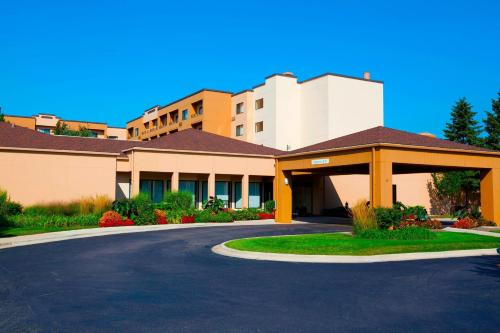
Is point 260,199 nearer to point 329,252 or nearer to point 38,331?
point 329,252

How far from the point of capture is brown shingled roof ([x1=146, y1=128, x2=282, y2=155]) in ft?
121

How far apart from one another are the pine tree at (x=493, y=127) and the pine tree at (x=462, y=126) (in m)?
0.91

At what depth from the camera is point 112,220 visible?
27.3 metres

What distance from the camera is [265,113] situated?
55031 millimetres

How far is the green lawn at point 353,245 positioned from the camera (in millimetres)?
16703

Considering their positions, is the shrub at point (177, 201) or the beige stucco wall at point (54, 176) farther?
the shrub at point (177, 201)

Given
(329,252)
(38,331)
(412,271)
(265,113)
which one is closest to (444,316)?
(412,271)

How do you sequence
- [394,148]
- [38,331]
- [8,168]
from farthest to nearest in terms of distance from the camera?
1. [8,168]
2. [394,148]
3. [38,331]

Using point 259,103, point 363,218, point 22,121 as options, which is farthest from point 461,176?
point 22,121

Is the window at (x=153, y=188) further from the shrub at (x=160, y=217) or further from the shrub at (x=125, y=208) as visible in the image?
the shrub at (x=125, y=208)

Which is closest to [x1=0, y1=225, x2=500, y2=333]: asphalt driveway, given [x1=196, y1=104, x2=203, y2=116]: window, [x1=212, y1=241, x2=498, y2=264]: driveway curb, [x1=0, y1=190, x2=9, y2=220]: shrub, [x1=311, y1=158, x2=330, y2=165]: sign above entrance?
[x1=212, y1=241, x2=498, y2=264]: driveway curb

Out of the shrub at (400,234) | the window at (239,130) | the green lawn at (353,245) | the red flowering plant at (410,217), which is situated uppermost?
the window at (239,130)

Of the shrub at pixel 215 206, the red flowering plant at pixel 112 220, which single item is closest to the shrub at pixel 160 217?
the red flowering plant at pixel 112 220

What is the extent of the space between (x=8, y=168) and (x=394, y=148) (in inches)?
923
